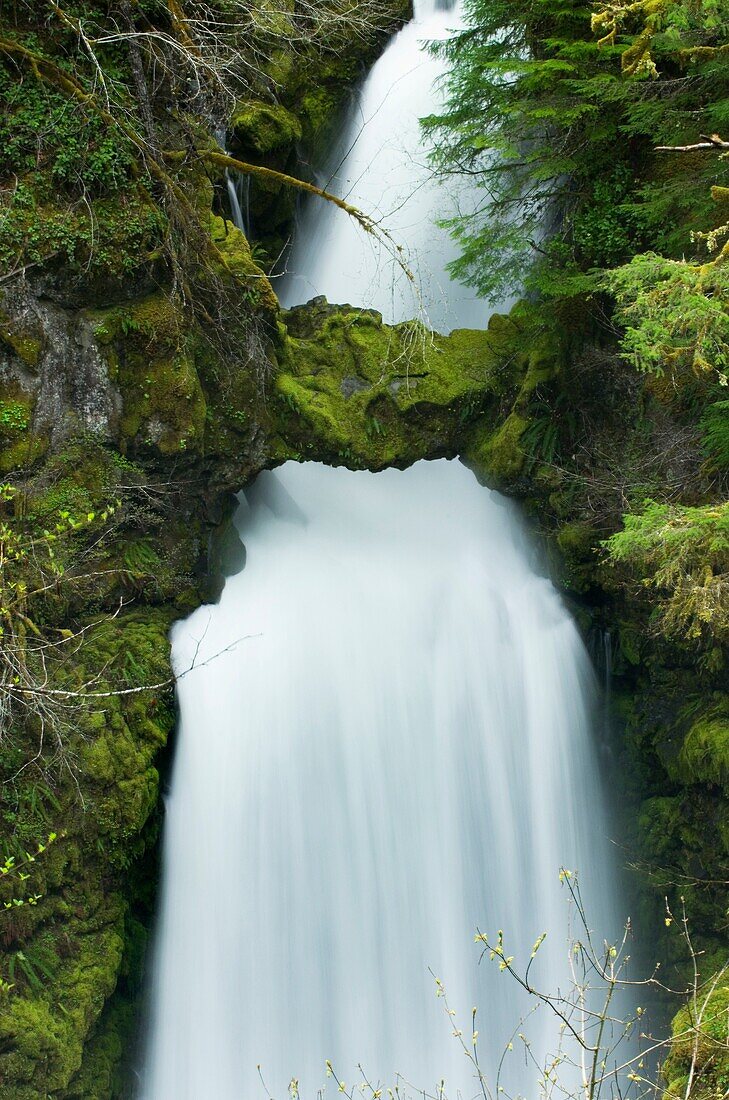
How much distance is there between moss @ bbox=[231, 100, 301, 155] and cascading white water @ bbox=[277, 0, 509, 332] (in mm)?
1107

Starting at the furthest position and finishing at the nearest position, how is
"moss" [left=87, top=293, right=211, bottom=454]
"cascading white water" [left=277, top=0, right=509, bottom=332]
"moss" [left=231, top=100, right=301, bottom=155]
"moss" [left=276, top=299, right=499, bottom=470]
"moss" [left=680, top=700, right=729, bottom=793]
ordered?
"cascading white water" [left=277, top=0, right=509, bottom=332]
"moss" [left=231, top=100, right=301, bottom=155]
"moss" [left=276, top=299, right=499, bottom=470]
"moss" [left=87, top=293, right=211, bottom=454]
"moss" [left=680, top=700, right=729, bottom=793]

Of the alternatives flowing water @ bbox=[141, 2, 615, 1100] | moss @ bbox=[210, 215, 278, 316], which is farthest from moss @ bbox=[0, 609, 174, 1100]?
moss @ bbox=[210, 215, 278, 316]

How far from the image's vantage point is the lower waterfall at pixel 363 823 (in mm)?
8016

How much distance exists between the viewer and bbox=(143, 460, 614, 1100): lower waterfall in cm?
802

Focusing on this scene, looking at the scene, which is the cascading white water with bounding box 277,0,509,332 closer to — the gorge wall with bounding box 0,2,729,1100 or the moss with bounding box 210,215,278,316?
the gorge wall with bounding box 0,2,729,1100

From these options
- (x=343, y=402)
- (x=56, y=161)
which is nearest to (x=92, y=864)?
(x=343, y=402)

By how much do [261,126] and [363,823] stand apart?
7.68 m

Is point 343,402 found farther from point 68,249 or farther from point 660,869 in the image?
point 660,869

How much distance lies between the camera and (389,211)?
11672 mm

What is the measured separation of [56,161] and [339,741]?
18.6 feet

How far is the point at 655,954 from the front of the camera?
908 cm

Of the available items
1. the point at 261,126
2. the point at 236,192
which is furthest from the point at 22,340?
the point at 261,126

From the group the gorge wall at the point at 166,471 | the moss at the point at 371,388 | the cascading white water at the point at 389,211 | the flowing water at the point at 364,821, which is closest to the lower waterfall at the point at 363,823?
the flowing water at the point at 364,821

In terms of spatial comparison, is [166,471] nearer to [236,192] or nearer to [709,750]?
[236,192]
